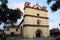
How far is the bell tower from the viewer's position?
37.5 m

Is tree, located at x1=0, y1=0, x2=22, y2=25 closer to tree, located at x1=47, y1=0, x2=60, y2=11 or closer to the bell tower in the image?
the bell tower

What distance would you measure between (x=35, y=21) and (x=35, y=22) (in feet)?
0.89

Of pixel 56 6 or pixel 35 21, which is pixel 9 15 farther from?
pixel 56 6

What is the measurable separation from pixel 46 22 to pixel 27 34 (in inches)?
262

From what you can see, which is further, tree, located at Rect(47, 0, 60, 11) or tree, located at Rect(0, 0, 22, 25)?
tree, located at Rect(0, 0, 22, 25)

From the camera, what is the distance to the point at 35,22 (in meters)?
39.2

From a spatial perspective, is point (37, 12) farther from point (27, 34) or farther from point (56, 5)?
point (56, 5)

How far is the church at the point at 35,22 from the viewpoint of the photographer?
37.5m

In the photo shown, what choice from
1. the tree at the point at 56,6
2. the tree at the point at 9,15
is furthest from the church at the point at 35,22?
the tree at the point at 56,6

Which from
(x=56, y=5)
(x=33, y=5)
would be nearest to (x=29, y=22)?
(x=33, y=5)

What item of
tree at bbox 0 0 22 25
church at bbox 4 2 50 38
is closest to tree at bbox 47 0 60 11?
tree at bbox 0 0 22 25

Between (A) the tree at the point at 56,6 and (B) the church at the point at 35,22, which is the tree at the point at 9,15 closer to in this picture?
(B) the church at the point at 35,22

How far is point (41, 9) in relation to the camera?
134 ft

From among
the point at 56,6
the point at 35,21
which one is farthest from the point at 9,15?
the point at 56,6
